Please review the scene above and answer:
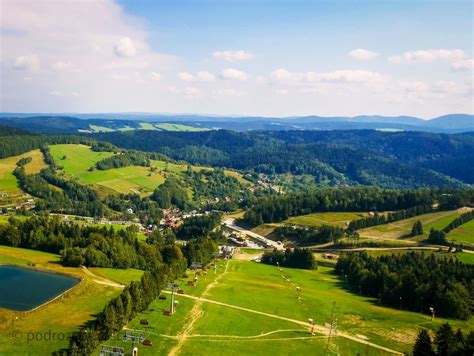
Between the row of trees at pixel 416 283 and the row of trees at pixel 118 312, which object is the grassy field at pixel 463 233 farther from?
the row of trees at pixel 118 312

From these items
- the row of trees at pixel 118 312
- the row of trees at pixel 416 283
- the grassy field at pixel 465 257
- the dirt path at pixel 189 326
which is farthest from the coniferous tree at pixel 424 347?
the grassy field at pixel 465 257

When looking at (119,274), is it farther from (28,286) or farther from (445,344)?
(445,344)

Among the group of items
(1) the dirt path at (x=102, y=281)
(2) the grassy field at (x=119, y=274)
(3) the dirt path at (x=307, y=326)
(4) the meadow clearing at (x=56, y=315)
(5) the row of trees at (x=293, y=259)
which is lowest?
(5) the row of trees at (x=293, y=259)

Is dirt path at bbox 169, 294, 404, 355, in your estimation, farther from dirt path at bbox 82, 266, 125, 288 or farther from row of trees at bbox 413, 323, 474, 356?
dirt path at bbox 82, 266, 125, 288

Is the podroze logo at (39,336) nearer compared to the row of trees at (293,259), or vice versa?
the podroze logo at (39,336)

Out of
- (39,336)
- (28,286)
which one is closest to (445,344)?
(39,336)

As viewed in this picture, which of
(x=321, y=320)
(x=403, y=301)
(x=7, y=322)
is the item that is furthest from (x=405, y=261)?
(x=7, y=322)
